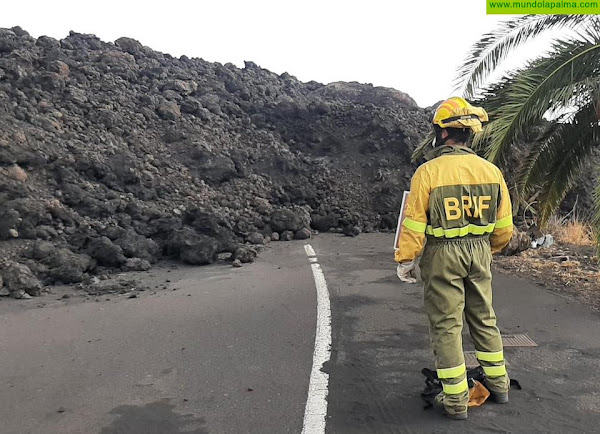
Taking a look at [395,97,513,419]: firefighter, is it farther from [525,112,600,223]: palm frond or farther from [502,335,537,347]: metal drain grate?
[525,112,600,223]: palm frond

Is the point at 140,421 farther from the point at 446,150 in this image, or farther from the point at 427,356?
the point at 446,150

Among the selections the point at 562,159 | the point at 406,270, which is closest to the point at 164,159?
the point at 562,159

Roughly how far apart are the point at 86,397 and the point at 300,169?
14.0 m

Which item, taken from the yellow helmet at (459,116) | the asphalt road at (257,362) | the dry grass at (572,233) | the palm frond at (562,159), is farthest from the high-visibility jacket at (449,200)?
the dry grass at (572,233)

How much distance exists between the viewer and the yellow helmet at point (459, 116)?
350 cm

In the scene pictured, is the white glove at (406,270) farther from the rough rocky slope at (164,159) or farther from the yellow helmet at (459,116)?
the rough rocky slope at (164,159)

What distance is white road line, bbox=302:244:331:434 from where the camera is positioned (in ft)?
10.8

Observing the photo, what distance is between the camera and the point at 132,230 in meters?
9.96

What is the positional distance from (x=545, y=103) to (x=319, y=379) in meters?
4.48

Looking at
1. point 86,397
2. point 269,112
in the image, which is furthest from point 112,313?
point 269,112

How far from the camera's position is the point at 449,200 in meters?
3.39

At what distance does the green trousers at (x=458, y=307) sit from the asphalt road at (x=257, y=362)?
0.25 m

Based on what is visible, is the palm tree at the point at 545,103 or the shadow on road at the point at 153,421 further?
the palm tree at the point at 545,103

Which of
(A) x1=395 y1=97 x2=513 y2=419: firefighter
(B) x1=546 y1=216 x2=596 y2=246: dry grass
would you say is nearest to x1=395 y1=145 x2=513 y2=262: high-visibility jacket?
(A) x1=395 y1=97 x2=513 y2=419: firefighter
